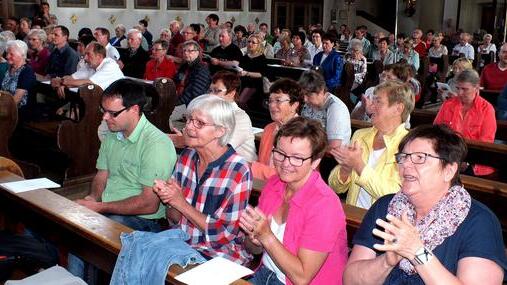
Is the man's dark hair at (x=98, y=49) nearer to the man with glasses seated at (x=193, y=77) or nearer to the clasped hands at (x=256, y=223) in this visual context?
the man with glasses seated at (x=193, y=77)

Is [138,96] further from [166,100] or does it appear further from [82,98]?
[166,100]

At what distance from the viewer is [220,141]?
107 inches

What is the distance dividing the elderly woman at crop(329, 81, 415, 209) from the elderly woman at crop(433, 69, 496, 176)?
1.62m

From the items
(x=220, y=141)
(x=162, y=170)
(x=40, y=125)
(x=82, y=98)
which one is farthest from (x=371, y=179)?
(x=40, y=125)

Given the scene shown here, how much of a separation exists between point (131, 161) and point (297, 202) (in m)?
1.26

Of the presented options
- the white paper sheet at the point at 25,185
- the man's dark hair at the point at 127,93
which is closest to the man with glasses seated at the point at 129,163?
the man's dark hair at the point at 127,93

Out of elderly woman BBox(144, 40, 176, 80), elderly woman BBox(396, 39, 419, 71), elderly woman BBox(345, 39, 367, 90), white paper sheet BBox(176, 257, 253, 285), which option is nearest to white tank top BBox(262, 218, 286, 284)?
white paper sheet BBox(176, 257, 253, 285)

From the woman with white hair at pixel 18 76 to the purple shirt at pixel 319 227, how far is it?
171 inches

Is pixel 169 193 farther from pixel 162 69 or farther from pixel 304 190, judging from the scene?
pixel 162 69

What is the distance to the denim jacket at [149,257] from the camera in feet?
6.87

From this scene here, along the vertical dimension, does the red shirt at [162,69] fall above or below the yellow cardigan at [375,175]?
above

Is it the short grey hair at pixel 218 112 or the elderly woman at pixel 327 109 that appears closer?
the short grey hair at pixel 218 112

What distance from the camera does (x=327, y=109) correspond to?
13.4 feet

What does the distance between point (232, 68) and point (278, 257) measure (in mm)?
6080
